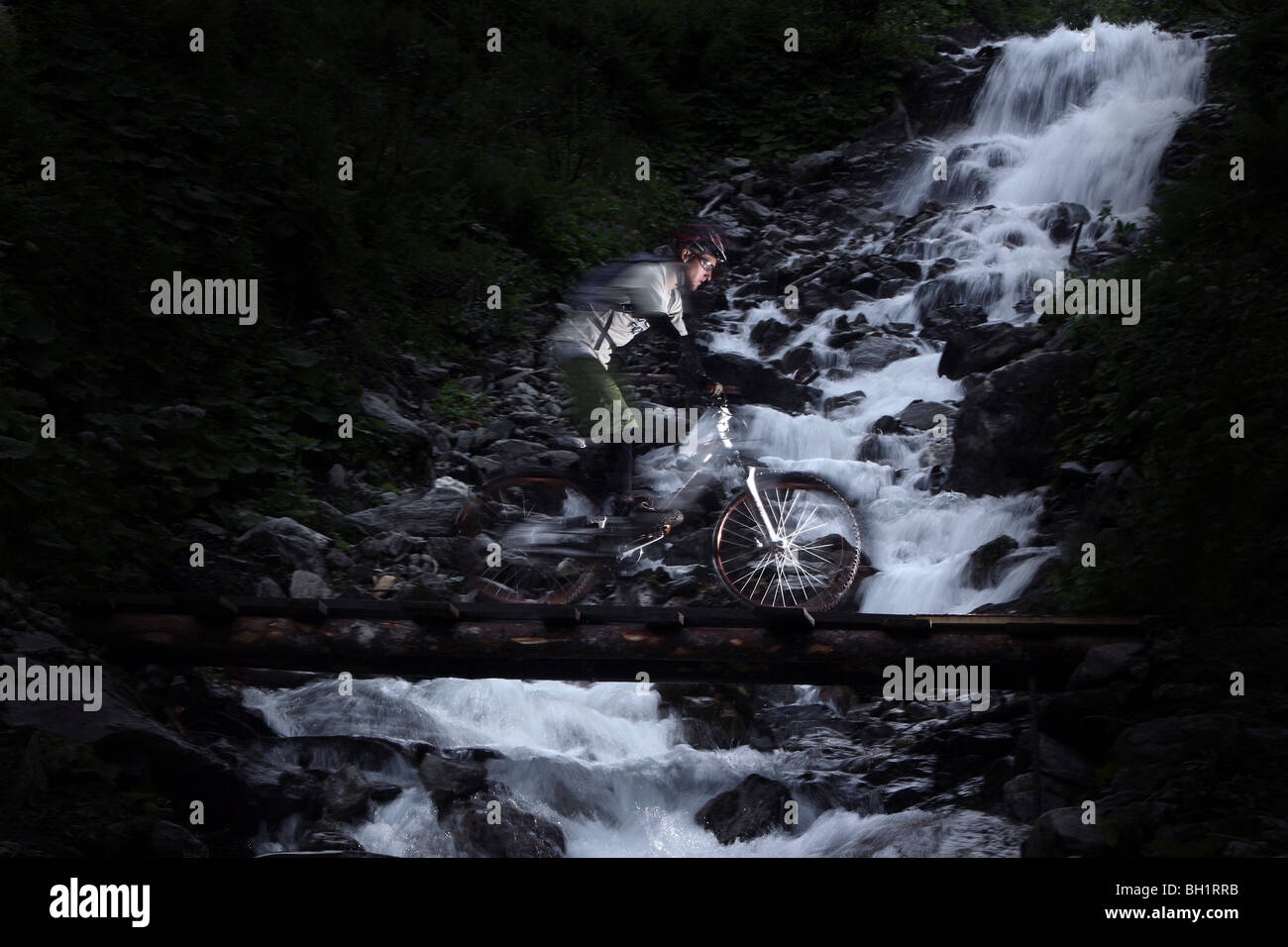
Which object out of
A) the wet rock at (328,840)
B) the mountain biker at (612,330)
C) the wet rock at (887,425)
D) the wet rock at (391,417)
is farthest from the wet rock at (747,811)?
→ the wet rock at (887,425)

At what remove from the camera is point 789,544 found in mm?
8305

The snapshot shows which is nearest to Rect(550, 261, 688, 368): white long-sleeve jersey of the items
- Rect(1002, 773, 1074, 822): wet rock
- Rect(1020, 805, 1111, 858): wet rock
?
Rect(1002, 773, 1074, 822): wet rock

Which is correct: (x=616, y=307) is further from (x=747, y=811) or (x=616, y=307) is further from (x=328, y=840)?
(x=328, y=840)

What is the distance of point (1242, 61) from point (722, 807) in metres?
10.6

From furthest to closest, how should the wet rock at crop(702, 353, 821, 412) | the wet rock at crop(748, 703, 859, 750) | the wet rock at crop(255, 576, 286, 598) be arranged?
the wet rock at crop(702, 353, 821, 412) < the wet rock at crop(255, 576, 286, 598) < the wet rock at crop(748, 703, 859, 750)

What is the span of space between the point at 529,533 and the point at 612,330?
67.7 inches

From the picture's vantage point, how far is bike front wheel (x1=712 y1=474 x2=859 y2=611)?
8.26m

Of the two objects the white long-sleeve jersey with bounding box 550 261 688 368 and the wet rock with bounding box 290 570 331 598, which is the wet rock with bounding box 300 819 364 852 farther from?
the white long-sleeve jersey with bounding box 550 261 688 368

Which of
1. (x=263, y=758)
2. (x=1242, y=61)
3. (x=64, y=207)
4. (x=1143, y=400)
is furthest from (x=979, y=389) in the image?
(x=64, y=207)

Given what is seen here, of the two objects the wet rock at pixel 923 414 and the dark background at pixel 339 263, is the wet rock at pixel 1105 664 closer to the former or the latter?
the dark background at pixel 339 263

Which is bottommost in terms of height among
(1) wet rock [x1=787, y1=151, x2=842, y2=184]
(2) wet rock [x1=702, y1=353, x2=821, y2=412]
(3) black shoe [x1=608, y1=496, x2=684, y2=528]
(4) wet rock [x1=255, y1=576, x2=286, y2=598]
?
(4) wet rock [x1=255, y1=576, x2=286, y2=598]

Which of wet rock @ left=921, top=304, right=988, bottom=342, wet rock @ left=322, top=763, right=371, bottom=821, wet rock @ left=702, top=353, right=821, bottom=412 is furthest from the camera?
wet rock @ left=921, top=304, right=988, bottom=342

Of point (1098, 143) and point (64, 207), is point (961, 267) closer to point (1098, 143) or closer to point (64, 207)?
point (1098, 143)

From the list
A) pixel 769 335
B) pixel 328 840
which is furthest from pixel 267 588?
pixel 769 335
